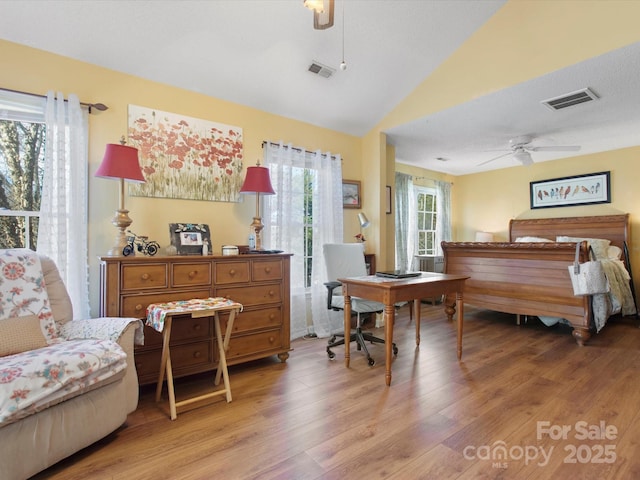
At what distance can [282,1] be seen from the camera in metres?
2.47

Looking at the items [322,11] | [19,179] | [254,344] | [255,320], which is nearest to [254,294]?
[255,320]

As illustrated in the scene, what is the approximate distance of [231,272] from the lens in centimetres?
263

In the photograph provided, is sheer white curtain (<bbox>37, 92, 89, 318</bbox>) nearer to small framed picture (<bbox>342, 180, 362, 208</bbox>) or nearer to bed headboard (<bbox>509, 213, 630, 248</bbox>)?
small framed picture (<bbox>342, 180, 362, 208</bbox>)

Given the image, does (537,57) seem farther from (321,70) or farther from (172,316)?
(172,316)

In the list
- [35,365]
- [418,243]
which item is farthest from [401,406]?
[418,243]

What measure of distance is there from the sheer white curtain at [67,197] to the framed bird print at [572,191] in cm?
637

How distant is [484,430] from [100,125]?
11.0 feet

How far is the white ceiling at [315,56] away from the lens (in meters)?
2.34

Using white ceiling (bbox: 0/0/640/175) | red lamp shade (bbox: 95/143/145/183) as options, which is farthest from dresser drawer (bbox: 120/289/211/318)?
white ceiling (bbox: 0/0/640/175)

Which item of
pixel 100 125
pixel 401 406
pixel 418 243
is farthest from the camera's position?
pixel 418 243

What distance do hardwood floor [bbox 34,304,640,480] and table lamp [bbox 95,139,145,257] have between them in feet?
3.58

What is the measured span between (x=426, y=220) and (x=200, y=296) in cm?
488

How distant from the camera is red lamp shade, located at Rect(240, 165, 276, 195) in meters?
2.95

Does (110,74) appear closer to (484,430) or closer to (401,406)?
(401,406)
